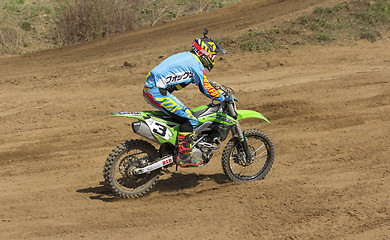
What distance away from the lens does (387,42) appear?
594 inches

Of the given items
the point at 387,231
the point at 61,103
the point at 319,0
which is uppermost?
the point at 319,0

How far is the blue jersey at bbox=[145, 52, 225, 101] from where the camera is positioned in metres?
6.19

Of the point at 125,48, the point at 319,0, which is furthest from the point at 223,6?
the point at 125,48

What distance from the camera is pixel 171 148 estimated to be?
6711mm

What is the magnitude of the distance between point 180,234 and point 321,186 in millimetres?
2521

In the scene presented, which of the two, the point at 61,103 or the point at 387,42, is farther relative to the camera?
the point at 387,42

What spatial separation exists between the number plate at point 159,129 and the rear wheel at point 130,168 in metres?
0.27

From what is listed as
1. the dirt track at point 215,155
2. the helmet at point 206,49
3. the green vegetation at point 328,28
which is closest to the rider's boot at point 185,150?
the dirt track at point 215,155

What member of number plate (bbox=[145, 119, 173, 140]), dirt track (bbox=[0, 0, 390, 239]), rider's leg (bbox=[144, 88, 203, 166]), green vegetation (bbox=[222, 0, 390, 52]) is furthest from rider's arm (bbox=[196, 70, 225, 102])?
green vegetation (bbox=[222, 0, 390, 52])

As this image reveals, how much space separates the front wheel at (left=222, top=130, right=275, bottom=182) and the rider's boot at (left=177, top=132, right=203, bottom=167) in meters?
0.57

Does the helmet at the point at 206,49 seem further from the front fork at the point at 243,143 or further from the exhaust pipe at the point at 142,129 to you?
the exhaust pipe at the point at 142,129

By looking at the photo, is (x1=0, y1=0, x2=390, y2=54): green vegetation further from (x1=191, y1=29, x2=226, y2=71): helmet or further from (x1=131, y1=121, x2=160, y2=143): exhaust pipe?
(x1=131, y1=121, x2=160, y2=143): exhaust pipe

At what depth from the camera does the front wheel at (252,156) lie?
685 centimetres

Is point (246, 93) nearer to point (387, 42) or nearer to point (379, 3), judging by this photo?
point (387, 42)
